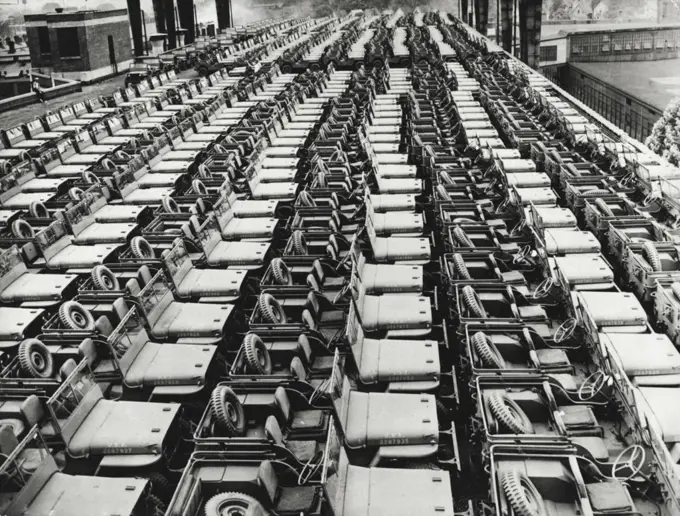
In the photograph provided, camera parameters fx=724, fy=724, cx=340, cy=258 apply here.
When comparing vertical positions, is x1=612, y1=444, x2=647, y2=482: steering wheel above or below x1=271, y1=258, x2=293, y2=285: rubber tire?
below

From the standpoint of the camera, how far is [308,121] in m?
22.5

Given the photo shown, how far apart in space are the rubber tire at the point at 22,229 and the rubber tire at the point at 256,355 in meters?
6.09

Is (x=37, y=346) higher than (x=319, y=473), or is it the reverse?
(x=37, y=346)

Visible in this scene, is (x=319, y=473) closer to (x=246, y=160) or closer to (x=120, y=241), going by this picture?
(x=120, y=241)

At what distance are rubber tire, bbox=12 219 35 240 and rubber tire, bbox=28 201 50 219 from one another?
858mm

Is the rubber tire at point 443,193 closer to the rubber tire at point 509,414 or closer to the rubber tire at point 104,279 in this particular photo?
the rubber tire at point 104,279

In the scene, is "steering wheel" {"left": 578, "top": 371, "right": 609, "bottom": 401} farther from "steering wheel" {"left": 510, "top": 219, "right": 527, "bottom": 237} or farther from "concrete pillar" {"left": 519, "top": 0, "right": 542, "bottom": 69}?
"concrete pillar" {"left": 519, "top": 0, "right": 542, "bottom": 69}

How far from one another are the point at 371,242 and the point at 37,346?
18.1ft

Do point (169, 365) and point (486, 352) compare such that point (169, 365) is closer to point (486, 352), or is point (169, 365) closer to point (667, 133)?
point (486, 352)

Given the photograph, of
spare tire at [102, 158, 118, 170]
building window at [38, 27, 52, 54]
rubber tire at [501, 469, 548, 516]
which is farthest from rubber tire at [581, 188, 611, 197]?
building window at [38, 27, 52, 54]

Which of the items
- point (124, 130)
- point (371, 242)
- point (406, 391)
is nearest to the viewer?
point (406, 391)

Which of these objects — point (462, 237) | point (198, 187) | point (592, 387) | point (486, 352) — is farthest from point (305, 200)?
point (592, 387)

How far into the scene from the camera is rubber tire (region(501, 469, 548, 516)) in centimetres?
561

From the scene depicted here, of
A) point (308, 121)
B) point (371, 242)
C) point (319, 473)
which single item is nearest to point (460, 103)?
point (308, 121)
